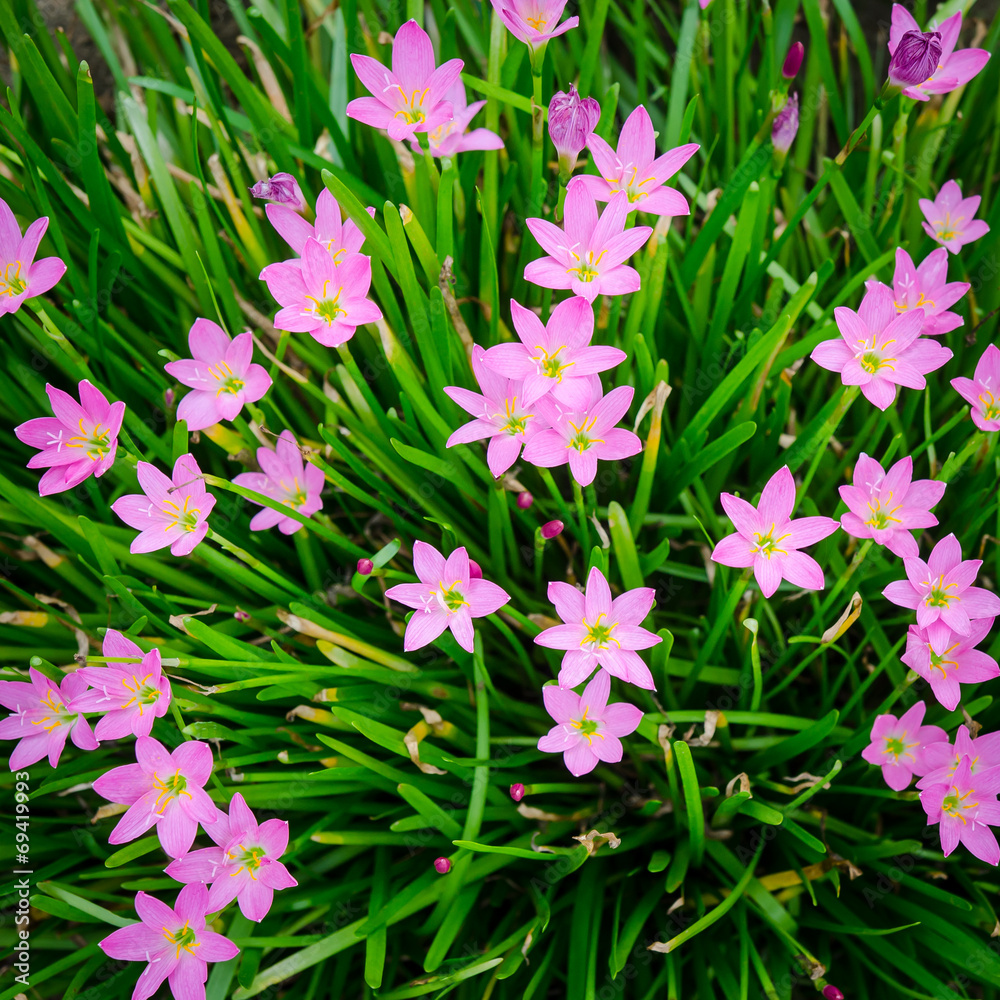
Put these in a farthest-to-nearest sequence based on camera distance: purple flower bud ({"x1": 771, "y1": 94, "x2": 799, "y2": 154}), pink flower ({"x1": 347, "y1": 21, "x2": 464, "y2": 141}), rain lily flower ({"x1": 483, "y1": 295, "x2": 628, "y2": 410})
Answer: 1. purple flower bud ({"x1": 771, "y1": 94, "x2": 799, "y2": 154})
2. pink flower ({"x1": 347, "y1": 21, "x2": 464, "y2": 141})
3. rain lily flower ({"x1": 483, "y1": 295, "x2": 628, "y2": 410})

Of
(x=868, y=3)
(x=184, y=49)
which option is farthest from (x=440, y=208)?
(x=868, y=3)

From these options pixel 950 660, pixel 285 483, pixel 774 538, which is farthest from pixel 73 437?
pixel 950 660

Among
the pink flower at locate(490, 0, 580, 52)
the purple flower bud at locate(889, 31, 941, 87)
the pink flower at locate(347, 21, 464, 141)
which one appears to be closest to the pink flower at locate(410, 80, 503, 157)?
the pink flower at locate(347, 21, 464, 141)

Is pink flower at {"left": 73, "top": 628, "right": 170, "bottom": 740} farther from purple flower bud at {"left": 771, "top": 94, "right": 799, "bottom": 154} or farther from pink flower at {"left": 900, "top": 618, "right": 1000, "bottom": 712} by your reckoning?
purple flower bud at {"left": 771, "top": 94, "right": 799, "bottom": 154}

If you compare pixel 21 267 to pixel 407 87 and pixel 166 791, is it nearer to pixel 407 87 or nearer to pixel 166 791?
pixel 407 87

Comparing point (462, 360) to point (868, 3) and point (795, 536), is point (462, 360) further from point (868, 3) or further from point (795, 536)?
point (868, 3)

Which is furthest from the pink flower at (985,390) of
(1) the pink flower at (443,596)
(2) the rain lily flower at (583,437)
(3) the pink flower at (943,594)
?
(1) the pink flower at (443,596)
